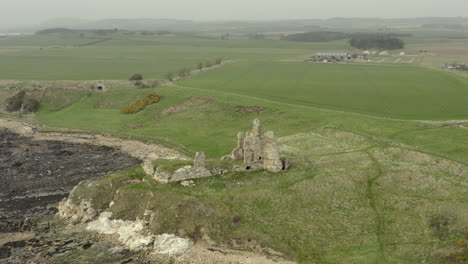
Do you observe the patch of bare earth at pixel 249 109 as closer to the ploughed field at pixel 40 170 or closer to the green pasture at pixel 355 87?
the green pasture at pixel 355 87

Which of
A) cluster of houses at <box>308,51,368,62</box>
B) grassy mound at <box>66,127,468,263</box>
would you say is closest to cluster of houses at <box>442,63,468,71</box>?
cluster of houses at <box>308,51,368,62</box>

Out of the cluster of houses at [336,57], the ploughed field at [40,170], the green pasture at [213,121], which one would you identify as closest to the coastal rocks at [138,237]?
the ploughed field at [40,170]

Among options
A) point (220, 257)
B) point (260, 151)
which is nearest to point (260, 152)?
point (260, 151)

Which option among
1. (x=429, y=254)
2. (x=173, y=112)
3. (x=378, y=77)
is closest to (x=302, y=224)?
(x=429, y=254)

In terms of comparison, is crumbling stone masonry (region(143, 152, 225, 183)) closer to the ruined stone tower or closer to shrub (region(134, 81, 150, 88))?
the ruined stone tower

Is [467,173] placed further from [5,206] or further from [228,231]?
[5,206]

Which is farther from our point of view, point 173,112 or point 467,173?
point 173,112
